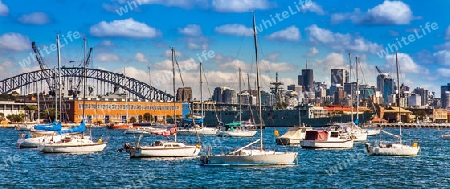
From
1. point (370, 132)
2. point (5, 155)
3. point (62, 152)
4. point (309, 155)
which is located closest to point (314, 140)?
point (309, 155)

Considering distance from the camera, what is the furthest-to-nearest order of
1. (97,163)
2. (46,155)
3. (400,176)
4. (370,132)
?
(370,132)
(46,155)
(97,163)
(400,176)

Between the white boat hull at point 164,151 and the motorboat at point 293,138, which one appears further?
the motorboat at point 293,138

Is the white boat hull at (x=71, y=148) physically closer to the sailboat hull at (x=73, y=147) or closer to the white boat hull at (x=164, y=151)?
the sailboat hull at (x=73, y=147)

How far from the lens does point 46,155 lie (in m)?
72.2

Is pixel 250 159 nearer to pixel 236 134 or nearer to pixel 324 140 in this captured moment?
pixel 324 140

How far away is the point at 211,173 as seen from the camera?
52719mm

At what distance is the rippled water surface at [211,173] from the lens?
1903 inches

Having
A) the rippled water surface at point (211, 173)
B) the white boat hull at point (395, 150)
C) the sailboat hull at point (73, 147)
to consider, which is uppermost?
the sailboat hull at point (73, 147)

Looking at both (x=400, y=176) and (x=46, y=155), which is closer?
(x=400, y=176)

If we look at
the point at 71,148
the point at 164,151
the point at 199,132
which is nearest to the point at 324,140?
the point at 164,151

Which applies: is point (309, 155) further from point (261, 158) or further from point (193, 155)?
point (261, 158)

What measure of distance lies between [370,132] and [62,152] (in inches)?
2917

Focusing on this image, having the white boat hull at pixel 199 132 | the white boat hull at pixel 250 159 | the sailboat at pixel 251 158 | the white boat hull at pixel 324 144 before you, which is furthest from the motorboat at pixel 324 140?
the white boat hull at pixel 199 132

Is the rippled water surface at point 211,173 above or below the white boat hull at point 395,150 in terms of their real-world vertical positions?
below
